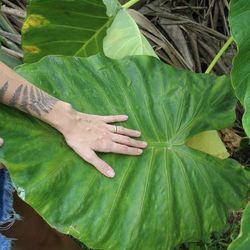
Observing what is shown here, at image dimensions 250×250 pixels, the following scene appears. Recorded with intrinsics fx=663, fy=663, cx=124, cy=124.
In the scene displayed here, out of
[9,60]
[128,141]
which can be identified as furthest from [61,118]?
[9,60]

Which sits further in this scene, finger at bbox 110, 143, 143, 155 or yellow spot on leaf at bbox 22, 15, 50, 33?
yellow spot on leaf at bbox 22, 15, 50, 33

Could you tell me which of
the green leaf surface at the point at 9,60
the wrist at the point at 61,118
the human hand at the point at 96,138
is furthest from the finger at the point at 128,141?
the green leaf surface at the point at 9,60

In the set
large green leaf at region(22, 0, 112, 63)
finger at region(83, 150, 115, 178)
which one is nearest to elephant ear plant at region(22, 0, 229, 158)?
large green leaf at region(22, 0, 112, 63)

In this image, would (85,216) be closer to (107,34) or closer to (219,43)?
(107,34)

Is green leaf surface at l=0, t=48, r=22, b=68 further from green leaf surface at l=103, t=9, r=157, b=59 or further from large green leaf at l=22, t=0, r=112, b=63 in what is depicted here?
green leaf surface at l=103, t=9, r=157, b=59

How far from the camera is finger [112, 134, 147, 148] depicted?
150cm

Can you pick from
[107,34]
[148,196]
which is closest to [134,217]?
[148,196]

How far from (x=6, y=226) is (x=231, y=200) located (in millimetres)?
554

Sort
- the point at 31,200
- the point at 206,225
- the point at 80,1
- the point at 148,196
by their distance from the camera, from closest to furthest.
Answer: the point at 31,200 < the point at 148,196 < the point at 206,225 < the point at 80,1

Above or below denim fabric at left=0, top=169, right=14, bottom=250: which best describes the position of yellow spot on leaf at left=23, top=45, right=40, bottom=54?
above

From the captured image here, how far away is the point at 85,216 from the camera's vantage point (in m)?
1.45

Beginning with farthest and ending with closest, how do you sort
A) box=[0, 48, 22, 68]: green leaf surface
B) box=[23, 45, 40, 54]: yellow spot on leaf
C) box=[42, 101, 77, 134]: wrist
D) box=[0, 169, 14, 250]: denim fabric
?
box=[0, 48, 22, 68]: green leaf surface, box=[23, 45, 40, 54]: yellow spot on leaf, box=[0, 169, 14, 250]: denim fabric, box=[42, 101, 77, 134]: wrist

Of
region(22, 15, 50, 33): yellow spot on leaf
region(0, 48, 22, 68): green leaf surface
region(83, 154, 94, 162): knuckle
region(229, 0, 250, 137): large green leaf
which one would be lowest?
region(0, 48, 22, 68): green leaf surface

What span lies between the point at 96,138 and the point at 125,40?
1.50 feet
